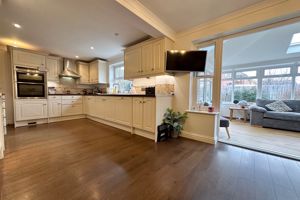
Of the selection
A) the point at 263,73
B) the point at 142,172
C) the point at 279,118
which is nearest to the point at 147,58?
the point at 142,172

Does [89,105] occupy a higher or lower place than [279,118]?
higher

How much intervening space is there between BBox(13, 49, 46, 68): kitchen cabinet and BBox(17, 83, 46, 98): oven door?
2.06 ft

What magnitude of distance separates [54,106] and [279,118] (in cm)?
708

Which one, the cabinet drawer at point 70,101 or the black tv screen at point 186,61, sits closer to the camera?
the black tv screen at point 186,61

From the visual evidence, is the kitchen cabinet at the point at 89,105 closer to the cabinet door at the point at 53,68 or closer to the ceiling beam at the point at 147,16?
the cabinet door at the point at 53,68

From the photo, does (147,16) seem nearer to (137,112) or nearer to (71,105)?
(137,112)

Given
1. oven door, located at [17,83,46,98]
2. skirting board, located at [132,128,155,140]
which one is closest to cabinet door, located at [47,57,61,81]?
oven door, located at [17,83,46,98]

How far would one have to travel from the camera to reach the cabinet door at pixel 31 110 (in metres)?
3.74

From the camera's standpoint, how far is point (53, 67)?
4605 millimetres

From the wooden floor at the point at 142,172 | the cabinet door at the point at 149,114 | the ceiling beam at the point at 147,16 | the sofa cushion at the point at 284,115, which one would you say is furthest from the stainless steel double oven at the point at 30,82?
the sofa cushion at the point at 284,115

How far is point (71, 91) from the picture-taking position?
5449 mm

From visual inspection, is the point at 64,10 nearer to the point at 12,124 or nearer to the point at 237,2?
the point at 237,2

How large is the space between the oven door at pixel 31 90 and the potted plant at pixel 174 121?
4147 mm

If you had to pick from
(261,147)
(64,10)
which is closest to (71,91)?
(64,10)
